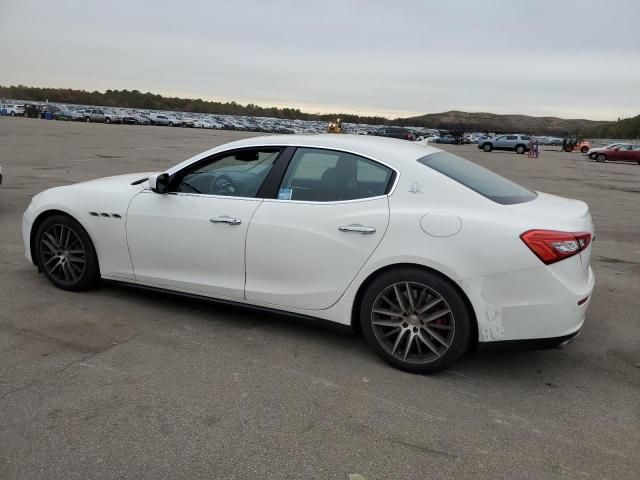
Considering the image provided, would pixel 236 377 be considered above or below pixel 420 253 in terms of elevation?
below

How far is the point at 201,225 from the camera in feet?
13.9

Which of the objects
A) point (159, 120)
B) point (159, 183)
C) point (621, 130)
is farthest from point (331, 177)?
point (621, 130)

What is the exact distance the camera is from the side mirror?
14.4ft

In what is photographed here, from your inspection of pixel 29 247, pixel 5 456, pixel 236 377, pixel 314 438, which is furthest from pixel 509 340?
pixel 29 247

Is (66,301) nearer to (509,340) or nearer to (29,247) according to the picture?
(29,247)

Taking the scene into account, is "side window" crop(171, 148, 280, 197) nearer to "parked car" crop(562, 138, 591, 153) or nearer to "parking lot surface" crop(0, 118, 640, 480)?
"parking lot surface" crop(0, 118, 640, 480)

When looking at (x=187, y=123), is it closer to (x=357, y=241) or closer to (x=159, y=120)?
(x=159, y=120)

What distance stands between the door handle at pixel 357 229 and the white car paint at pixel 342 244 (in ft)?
0.09

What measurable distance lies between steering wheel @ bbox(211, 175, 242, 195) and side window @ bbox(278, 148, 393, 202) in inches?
16.1

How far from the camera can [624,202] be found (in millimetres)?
14492

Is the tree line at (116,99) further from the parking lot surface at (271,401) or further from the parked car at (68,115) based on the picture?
the parking lot surface at (271,401)

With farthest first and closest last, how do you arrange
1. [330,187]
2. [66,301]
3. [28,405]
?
[66,301] < [330,187] < [28,405]

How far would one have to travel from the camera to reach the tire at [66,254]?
4.79m

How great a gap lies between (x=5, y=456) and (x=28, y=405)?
0.47 meters
